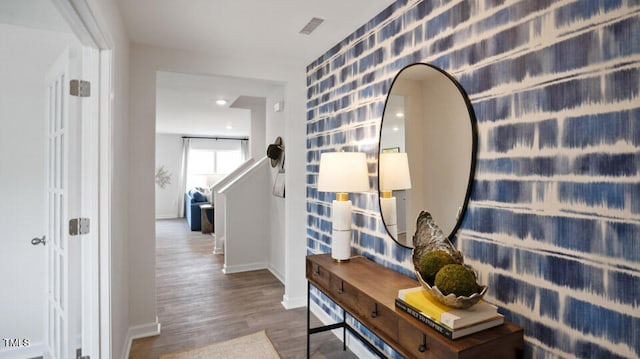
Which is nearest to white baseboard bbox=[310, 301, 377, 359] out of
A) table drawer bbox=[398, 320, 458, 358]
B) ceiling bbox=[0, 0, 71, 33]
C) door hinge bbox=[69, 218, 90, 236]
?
table drawer bbox=[398, 320, 458, 358]

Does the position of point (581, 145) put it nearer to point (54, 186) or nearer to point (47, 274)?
point (54, 186)

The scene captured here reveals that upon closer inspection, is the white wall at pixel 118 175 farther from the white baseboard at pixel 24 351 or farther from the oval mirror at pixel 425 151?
the oval mirror at pixel 425 151

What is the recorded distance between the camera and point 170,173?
9805 mm

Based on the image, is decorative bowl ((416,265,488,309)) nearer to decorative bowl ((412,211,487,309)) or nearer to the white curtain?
decorative bowl ((412,211,487,309))

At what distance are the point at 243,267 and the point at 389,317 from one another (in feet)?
11.3

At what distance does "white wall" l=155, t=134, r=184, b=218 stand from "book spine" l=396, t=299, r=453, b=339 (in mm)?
9589

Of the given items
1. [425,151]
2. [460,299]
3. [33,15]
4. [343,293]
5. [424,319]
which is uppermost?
[33,15]

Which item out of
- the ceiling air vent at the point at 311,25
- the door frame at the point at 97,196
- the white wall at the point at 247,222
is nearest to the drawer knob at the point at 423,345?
the door frame at the point at 97,196

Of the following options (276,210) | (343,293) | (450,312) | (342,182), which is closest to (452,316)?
(450,312)

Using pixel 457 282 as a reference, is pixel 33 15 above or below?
above

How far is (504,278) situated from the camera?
141cm

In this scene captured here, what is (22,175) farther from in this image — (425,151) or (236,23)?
(425,151)

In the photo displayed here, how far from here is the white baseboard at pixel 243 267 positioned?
450cm

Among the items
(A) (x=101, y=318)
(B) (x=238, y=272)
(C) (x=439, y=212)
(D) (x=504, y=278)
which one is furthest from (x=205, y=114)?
(D) (x=504, y=278)
